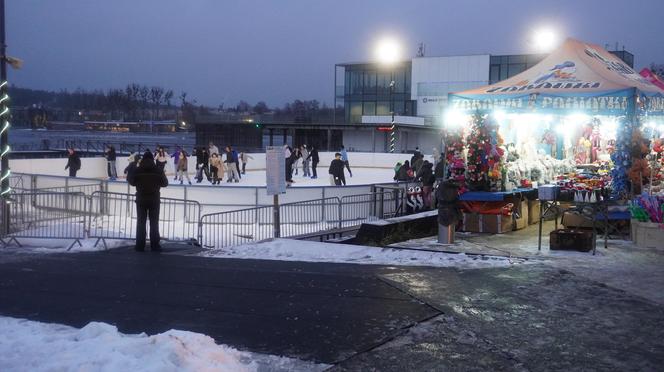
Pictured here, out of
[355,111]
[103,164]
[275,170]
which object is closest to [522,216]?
[275,170]

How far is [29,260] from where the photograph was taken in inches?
448

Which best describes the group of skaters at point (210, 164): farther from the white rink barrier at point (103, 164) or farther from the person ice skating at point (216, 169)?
the white rink barrier at point (103, 164)

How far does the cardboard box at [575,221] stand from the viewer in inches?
522

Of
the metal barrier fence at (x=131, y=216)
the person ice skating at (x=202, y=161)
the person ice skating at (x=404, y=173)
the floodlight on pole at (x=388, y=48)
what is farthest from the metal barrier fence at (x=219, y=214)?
the floodlight on pole at (x=388, y=48)

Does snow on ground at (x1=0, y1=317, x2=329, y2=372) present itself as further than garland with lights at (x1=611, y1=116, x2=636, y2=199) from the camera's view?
No

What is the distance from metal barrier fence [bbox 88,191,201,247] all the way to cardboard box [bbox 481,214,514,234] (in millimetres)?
6692

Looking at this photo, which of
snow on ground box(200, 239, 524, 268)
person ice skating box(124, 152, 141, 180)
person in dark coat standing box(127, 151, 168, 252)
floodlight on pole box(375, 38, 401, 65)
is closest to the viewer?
snow on ground box(200, 239, 524, 268)

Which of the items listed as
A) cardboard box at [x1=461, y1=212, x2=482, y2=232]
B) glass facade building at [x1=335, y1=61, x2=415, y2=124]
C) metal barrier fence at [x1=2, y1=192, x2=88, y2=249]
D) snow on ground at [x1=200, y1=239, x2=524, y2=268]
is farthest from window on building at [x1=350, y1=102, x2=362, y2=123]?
snow on ground at [x1=200, y1=239, x2=524, y2=268]

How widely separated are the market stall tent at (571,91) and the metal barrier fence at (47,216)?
29.5 feet

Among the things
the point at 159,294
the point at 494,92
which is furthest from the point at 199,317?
the point at 494,92

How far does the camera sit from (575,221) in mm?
13352

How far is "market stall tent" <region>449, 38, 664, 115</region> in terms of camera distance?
45.2ft

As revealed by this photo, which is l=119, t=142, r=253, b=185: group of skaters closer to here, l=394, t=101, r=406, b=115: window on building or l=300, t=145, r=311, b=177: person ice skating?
l=300, t=145, r=311, b=177: person ice skating

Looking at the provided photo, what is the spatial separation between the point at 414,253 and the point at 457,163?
4.01 metres
